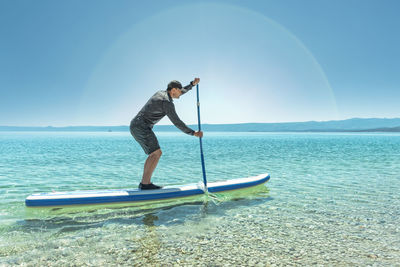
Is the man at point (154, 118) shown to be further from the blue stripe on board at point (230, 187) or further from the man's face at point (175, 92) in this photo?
the blue stripe on board at point (230, 187)

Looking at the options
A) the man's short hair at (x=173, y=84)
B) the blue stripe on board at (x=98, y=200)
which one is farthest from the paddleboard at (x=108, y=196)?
the man's short hair at (x=173, y=84)

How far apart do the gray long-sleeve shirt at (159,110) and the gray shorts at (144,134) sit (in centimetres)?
11

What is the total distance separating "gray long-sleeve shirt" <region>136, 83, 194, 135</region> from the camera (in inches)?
256

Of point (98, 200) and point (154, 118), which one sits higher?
point (154, 118)

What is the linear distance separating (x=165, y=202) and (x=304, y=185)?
647 cm

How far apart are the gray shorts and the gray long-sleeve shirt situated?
0.11 metres

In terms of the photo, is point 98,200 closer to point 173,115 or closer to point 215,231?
point 173,115

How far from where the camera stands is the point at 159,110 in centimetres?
663

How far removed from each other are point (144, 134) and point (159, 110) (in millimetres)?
769

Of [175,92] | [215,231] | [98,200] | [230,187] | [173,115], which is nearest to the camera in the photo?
[215,231]

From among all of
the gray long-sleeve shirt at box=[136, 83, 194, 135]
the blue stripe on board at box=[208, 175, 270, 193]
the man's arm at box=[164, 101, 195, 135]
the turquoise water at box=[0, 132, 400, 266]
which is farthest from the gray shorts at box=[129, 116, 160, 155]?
the blue stripe on board at box=[208, 175, 270, 193]

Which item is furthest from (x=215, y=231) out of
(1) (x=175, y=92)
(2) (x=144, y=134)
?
(1) (x=175, y=92)

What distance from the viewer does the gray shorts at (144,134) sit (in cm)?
678

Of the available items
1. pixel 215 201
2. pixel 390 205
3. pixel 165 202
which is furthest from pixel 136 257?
pixel 390 205
